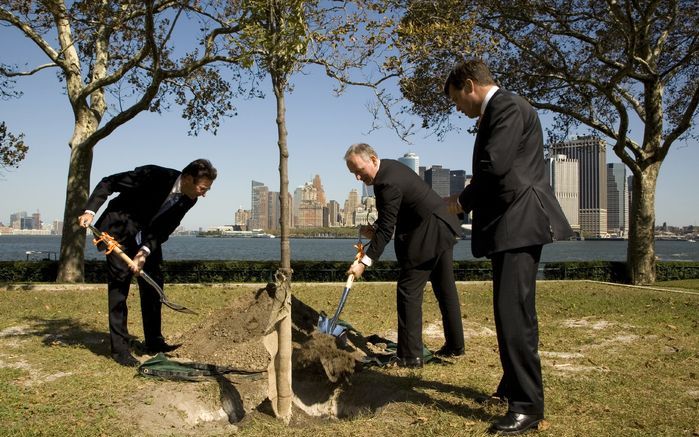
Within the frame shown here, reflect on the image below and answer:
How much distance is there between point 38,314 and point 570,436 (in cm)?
851

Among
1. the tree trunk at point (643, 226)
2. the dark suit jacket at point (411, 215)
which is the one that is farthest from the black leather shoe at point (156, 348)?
the tree trunk at point (643, 226)

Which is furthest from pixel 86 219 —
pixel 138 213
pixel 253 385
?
pixel 253 385

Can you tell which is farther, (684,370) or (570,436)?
(684,370)

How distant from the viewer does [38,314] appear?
9.07 metres

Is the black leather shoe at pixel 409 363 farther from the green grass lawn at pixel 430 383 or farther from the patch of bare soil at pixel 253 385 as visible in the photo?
the patch of bare soil at pixel 253 385

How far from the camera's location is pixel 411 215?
17.4 feet

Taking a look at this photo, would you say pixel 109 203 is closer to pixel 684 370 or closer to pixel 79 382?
pixel 79 382

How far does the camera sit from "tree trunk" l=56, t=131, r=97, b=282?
585 inches

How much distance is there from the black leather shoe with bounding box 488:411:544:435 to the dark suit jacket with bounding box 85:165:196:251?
12.4 feet

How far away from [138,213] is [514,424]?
4.11 meters

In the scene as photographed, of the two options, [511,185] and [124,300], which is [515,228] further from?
[124,300]

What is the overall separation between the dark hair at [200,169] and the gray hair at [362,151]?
4.59ft

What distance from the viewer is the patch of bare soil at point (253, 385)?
416 cm

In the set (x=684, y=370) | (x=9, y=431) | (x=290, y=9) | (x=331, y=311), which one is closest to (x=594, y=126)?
(x=331, y=311)
